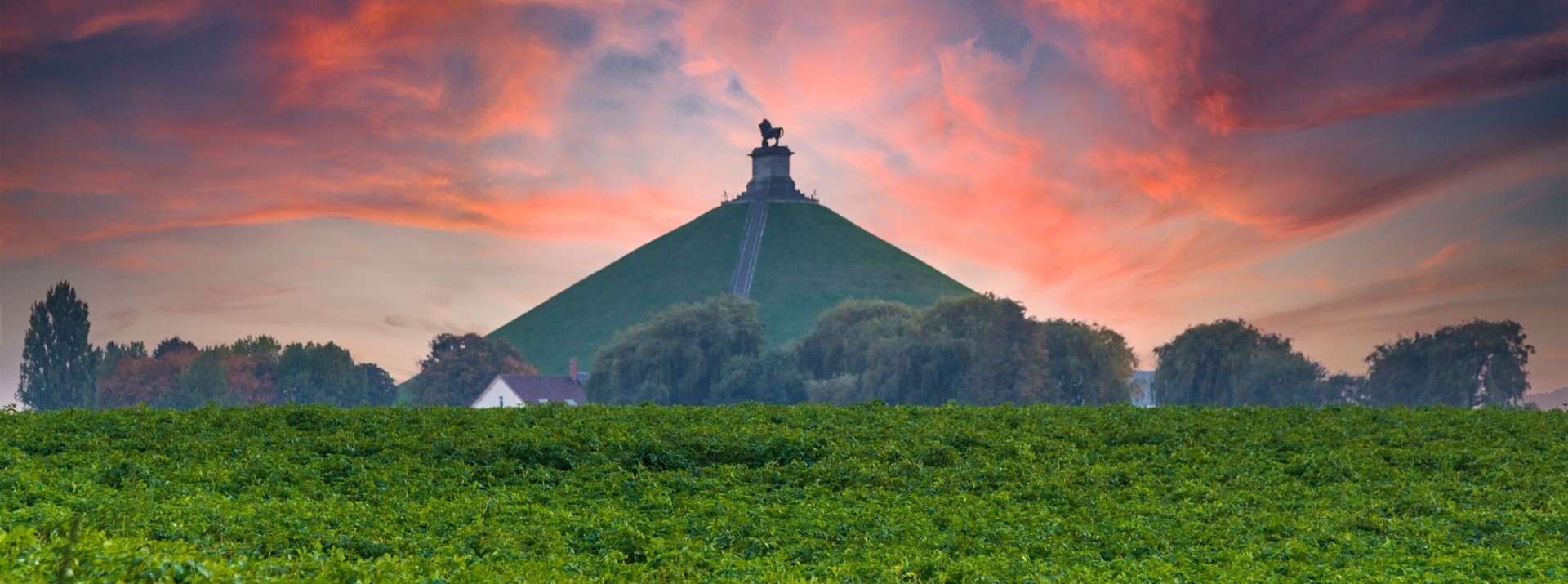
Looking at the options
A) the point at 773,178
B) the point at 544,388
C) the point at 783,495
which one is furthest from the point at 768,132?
the point at 783,495

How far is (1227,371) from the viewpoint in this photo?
62406mm

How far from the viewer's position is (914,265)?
113750mm

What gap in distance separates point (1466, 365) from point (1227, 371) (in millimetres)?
10831

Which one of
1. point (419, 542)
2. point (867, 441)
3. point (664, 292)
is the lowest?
point (419, 542)

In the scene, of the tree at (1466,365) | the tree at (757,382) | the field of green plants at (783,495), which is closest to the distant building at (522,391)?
the tree at (757,382)

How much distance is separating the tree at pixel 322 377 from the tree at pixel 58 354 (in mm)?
11886

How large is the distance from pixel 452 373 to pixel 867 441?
61893 mm

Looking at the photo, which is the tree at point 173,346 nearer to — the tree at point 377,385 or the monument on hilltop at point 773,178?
the tree at point 377,385

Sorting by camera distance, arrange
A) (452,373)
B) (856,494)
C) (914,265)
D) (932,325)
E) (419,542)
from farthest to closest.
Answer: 1. (914,265)
2. (452,373)
3. (932,325)
4. (856,494)
5. (419,542)

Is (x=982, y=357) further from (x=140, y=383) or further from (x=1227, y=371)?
(x=140, y=383)

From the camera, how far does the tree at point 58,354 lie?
207ft

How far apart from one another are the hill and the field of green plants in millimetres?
80600

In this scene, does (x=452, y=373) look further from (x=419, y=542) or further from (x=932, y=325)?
(x=419, y=542)

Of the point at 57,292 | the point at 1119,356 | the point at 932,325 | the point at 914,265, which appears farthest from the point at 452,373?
the point at 914,265
